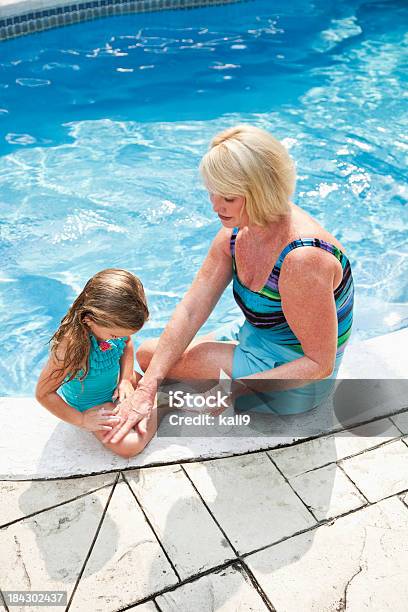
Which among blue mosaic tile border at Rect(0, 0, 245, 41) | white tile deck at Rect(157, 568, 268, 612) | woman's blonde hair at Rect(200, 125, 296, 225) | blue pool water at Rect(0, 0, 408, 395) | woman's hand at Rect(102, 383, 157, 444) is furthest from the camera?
blue mosaic tile border at Rect(0, 0, 245, 41)

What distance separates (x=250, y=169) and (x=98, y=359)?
109cm

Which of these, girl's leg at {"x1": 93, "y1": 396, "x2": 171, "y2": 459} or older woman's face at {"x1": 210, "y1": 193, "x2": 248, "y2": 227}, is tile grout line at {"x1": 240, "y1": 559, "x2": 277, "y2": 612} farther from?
older woman's face at {"x1": 210, "y1": 193, "x2": 248, "y2": 227}

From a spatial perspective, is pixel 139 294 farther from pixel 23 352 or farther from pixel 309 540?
pixel 23 352

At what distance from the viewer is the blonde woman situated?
2.56 meters

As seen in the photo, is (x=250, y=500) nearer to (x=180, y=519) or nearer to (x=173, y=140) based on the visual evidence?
(x=180, y=519)

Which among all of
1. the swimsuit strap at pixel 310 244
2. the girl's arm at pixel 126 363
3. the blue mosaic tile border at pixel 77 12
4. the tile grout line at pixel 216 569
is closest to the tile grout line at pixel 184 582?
the tile grout line at pixel 216 569

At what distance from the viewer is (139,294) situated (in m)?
2.69

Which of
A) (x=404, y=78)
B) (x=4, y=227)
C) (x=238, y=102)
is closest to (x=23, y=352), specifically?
(x=4, y=227)

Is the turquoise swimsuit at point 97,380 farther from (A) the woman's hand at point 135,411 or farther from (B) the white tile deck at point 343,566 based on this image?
(B) the white tile deck at point 343,566

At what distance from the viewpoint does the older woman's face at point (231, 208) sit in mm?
2613

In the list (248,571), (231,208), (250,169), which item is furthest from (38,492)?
(250,169)

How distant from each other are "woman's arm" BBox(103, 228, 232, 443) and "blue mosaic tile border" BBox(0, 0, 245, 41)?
588 centimetres

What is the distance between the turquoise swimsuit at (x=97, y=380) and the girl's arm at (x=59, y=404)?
101mm

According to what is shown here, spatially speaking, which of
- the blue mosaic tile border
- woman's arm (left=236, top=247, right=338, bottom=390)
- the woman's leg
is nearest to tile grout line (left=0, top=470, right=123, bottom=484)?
the woman's leg
